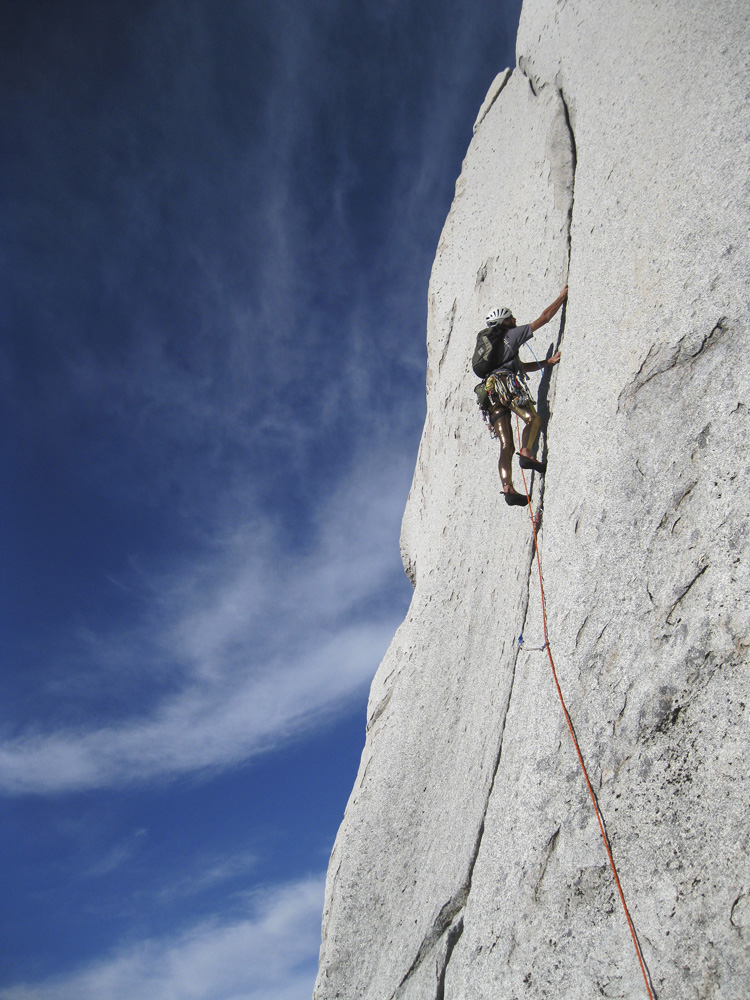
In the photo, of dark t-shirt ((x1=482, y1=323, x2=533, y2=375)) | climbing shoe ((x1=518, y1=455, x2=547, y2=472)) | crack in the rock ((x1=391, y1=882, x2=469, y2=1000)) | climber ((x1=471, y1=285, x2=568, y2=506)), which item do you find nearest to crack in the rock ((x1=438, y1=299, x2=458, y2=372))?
climber ((x1=471, y1=285, x2=568, y2=506))

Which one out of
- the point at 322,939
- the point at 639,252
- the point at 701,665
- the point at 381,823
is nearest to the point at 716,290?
the point at 639,252

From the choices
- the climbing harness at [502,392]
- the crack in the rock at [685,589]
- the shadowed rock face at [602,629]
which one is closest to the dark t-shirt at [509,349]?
the climbing harness at [502,392]

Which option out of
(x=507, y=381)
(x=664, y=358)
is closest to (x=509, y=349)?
(x=507, y=381)

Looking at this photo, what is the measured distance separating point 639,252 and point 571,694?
356 cm

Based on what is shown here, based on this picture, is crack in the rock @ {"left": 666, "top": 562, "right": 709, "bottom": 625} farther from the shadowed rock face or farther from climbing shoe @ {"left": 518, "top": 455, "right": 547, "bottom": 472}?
climbing shoe @ {"left": 518, "top": 455, "right": 547, "bottom": 472}

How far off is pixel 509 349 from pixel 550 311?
21.1 inches

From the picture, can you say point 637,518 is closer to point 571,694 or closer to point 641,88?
point 571,694

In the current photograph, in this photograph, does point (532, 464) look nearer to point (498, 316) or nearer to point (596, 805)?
point (498, 316)

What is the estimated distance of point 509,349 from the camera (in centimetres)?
674

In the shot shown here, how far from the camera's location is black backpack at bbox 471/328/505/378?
6828 mm

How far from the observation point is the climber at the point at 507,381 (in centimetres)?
614

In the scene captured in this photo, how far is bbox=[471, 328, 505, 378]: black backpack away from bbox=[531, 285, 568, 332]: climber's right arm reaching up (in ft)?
1.34

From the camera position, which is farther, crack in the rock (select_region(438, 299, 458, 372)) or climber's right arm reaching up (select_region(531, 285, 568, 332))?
crack in the rock (select_region(438, 299, 458, 372))

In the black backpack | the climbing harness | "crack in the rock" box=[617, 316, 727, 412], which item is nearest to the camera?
"crack in the rock" box=[617, 316, 727, 412]
